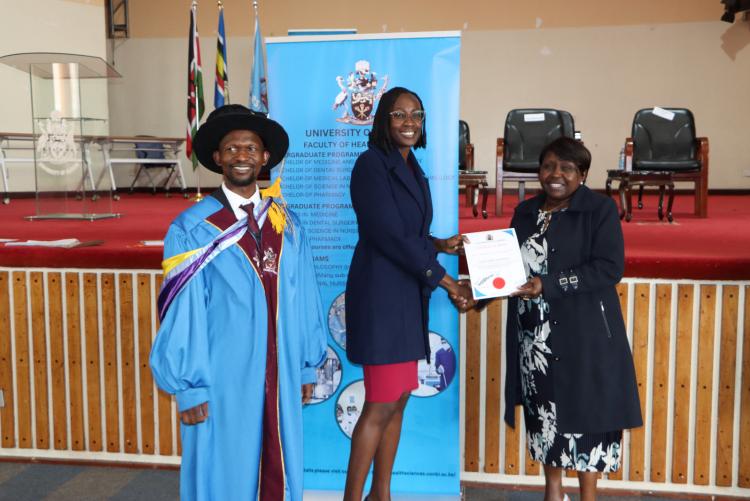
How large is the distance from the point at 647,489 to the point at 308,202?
186 cm

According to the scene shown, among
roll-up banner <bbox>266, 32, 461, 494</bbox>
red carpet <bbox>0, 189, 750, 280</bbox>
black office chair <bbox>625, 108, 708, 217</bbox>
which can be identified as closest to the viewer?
roll-up banner <bbox>266, 32, 461, 494</bbox>

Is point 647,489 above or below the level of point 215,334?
below

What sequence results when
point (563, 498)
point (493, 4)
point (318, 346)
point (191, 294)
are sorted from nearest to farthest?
point (191, 294) → point (318, 346) → point (563, 498) → point (493, 4)

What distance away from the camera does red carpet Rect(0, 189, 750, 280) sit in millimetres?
2869

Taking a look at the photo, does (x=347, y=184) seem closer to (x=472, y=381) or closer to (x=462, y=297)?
(x=462, y=297)

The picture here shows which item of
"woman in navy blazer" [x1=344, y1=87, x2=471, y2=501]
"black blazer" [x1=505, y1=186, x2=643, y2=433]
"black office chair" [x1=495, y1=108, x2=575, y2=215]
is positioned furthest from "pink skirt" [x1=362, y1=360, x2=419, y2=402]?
"black office chair" [x1=495, y1=108, x2=575, y2=215]

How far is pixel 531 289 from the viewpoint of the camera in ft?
7.20

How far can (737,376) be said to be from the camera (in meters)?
A: 2.87

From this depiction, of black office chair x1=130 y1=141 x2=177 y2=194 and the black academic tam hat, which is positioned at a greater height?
black office chair x1=130 y1=141 x2=177 y2=194

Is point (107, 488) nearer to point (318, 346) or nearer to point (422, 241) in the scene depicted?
point (318, 346)

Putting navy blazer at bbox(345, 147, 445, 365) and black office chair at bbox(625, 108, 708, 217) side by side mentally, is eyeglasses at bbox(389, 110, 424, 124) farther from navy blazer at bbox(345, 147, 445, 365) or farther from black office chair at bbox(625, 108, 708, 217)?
black office chair at bbox(625, 108, 708, 217)

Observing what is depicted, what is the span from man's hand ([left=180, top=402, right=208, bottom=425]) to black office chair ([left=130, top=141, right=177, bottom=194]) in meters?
9.15

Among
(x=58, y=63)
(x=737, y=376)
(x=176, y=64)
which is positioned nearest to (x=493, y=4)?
(x=176, y=64)

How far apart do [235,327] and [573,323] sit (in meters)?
1.07
